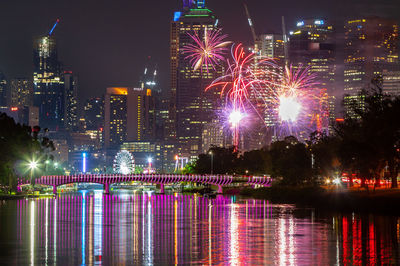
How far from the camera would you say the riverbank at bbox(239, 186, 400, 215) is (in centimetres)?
9206

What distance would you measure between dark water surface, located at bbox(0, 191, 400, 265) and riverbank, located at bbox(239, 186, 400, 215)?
158 inches

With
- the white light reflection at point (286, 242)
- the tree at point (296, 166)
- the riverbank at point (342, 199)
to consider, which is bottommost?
the white light reflection at point (286, 242)

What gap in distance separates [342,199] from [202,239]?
4459 centimetres

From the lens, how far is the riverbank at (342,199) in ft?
302

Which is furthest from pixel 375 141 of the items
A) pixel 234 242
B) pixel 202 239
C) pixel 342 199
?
pixel 234 242

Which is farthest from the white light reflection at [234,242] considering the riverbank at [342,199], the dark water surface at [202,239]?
the riverbank at [342,199]

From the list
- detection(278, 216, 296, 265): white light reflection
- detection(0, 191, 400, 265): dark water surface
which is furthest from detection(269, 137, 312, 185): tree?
detection(278, 216, 296, 265): white light reflection

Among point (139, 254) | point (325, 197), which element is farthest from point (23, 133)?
point (139, 254)

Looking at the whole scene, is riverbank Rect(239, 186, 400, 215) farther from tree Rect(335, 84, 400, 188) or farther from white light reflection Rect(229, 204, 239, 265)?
white light reflection Rect(229, 204, 239, 265)

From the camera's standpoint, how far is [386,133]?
96.8 m

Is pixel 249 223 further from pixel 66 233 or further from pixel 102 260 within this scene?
pixel 102 260

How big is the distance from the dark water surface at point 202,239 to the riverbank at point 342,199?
13.2 ft

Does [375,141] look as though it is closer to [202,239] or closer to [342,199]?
[342,199]

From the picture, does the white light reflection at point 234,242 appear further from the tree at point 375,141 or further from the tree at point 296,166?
the tree at point 296,166
